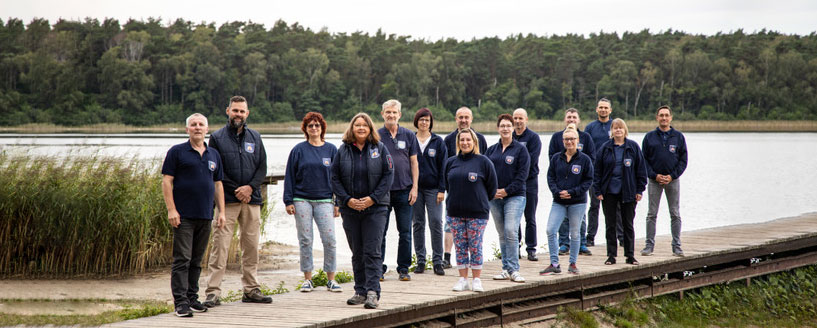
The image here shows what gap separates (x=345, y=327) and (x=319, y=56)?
269 ft

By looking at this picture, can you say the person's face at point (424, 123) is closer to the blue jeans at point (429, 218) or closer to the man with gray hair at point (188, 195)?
the blue jeans at point (429, 218)

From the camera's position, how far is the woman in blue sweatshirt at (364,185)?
632cm

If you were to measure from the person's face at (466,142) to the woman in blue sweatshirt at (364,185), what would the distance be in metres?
0.83

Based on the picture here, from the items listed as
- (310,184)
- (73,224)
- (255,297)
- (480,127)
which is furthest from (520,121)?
(480,127)

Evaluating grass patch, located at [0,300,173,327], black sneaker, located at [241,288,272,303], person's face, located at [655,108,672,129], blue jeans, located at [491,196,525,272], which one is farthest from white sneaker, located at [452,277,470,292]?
person's face, located at [655,108,672,129]

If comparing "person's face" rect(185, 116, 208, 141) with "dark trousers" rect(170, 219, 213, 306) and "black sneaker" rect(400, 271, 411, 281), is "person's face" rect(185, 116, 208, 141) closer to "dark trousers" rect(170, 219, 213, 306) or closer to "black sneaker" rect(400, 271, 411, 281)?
"dark trousers" rect(170, 219, 213, 306)

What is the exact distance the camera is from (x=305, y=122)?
23.4ft

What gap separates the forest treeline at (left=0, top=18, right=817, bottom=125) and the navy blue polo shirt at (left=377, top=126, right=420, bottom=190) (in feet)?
222

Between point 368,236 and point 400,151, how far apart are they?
120 cm

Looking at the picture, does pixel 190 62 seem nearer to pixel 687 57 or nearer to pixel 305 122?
pixel 687 57

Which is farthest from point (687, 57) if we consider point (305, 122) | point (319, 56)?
point (305, 122)

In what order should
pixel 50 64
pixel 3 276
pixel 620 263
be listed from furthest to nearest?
pixel 50 64 < pixel 3 276 < pixel 620 263

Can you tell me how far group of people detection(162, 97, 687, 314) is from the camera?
633 centimetres

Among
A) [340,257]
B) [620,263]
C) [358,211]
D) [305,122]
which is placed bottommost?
[340,257]
